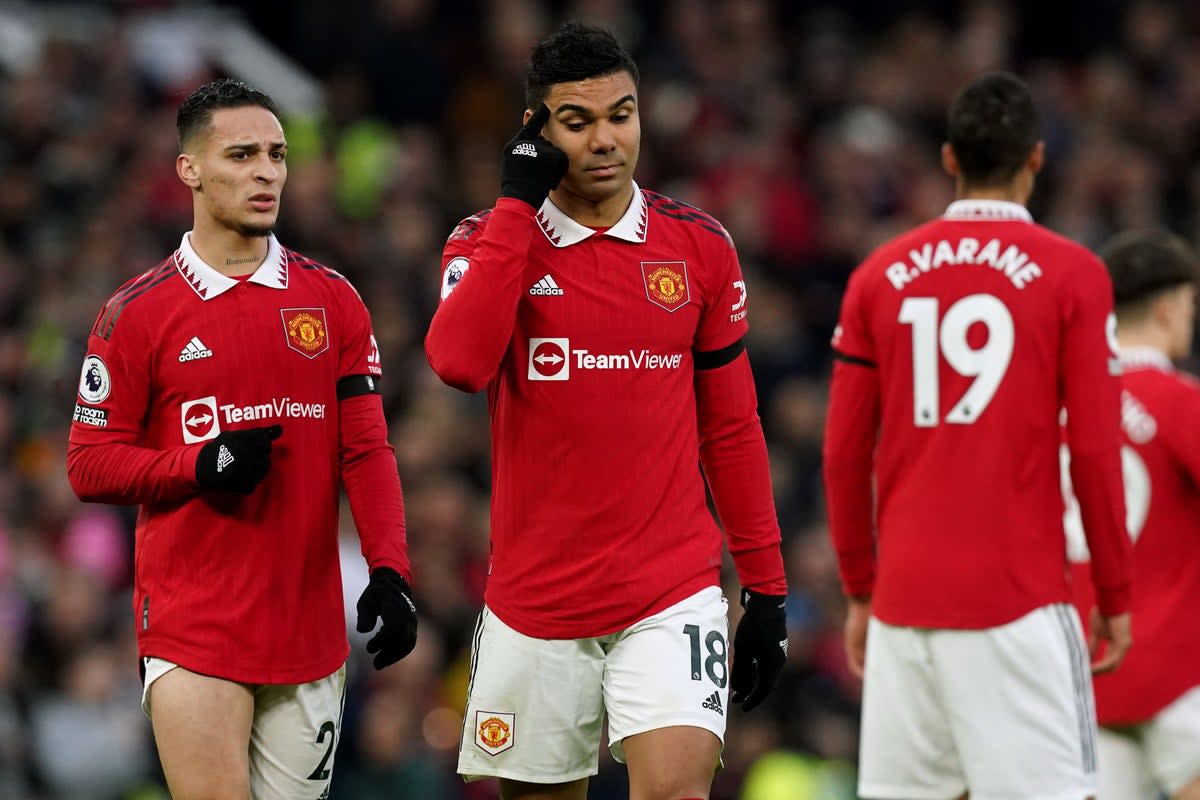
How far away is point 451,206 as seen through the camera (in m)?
13.5

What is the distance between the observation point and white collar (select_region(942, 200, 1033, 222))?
558 cm

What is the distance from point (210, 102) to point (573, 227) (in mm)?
1129

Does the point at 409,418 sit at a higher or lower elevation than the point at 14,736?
higher

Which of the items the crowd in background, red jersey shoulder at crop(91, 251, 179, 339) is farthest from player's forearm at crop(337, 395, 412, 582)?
the crowd in background

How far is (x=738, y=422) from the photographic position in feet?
17.6

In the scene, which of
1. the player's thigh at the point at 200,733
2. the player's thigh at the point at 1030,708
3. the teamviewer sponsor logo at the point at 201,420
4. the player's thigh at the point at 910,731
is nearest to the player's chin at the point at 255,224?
the teamviewer sponsor logo at the point at 201,420

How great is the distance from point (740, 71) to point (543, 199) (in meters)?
10.5

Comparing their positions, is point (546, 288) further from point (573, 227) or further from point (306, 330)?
point (306, 330)

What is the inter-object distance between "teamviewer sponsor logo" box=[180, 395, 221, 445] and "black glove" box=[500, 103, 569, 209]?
104 cm

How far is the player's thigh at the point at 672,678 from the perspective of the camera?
5039 mm

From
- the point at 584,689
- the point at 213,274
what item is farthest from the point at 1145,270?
the point at 213,274

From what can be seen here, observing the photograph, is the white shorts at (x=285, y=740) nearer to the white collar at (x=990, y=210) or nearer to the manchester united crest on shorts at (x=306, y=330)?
the manchester united crest on shorts at (x=306, y=330)

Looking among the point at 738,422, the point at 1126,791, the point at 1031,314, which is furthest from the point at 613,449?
the point at 1126,791

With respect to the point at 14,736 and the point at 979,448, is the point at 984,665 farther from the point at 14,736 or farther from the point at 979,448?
the point at 14,736
